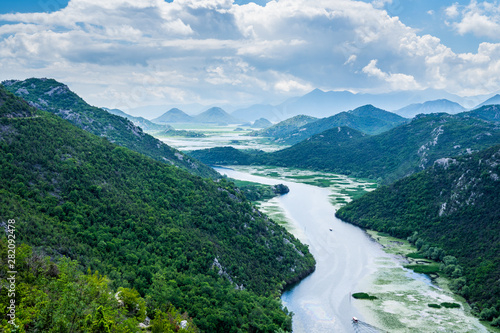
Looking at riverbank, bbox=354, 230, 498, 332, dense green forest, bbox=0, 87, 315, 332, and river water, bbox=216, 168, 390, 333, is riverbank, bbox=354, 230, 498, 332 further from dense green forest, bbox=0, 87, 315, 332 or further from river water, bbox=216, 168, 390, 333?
dense green forest, bbox=0, 87, 315, 332

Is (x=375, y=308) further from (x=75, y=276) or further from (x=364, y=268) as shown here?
(x=75, y=276)

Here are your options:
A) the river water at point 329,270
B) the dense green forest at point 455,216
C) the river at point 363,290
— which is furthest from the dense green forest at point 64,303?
the dense green forest at point 455,216

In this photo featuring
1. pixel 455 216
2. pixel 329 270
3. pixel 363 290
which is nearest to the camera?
pixel 363 290

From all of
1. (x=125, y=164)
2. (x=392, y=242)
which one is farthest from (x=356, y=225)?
(x=125, y=164)

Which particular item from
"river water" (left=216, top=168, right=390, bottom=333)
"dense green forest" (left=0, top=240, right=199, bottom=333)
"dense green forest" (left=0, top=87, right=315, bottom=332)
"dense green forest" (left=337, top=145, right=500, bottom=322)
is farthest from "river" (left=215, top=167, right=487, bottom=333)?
"dense green forest" (left=0, top=240, right=199, bottom=333)

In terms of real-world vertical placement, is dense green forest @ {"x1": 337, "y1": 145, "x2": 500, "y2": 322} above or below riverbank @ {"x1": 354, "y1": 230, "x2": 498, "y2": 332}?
above

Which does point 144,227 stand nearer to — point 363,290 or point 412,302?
point 363,290

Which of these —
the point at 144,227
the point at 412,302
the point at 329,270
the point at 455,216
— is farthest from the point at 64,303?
the point at 455,216
